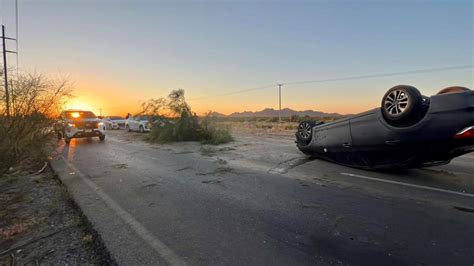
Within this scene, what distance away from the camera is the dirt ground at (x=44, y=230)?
2.56 metres

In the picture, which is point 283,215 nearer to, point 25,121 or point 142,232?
point 142,232

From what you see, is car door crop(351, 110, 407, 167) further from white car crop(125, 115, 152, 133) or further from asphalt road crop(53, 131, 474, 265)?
white car crop(125, 115, 152, 133)

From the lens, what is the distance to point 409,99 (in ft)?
14.5

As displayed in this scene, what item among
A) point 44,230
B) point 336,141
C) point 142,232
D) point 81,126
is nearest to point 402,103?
point 336,141

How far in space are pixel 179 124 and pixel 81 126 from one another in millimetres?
5449

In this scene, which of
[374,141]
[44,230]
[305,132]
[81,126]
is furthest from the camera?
[81,126]

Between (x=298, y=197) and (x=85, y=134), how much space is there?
13721 millimetres

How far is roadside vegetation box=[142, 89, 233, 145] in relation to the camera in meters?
14.0

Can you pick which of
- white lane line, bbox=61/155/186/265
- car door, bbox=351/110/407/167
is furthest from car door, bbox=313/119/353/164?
white lane line, bbox=61/155/186/265

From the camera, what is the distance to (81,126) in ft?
44.7

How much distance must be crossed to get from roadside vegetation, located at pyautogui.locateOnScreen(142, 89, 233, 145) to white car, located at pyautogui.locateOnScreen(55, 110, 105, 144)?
9.64 ft

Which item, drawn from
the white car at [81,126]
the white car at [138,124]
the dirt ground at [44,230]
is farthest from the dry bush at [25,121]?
the white car at [138,124]

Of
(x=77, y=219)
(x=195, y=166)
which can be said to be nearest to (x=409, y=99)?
(x=195, y=166)

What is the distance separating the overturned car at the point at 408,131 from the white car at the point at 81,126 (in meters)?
13.5
